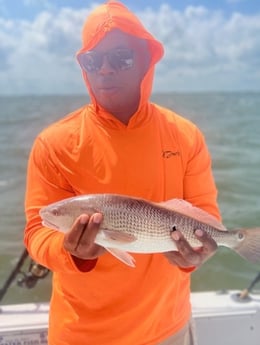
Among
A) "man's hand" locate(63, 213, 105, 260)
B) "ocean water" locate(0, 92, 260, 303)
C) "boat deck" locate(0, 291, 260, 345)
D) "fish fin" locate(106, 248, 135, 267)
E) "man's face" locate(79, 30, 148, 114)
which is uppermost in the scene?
"man's face" locate(79, 30, 148, 114)

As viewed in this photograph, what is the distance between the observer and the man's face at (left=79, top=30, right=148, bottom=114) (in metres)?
2.08

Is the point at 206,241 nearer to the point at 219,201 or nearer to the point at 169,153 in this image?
the point at 169,153

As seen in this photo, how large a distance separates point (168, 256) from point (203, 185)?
348 mm

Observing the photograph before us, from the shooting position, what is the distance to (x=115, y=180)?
204 cm

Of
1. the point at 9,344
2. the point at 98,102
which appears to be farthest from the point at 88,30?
the point at 9,344

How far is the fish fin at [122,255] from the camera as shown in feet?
6.05

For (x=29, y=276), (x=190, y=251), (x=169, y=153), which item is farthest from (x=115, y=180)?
(x=29, y=276)

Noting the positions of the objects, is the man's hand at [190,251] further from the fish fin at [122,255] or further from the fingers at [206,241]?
the fish fin at [122,255]

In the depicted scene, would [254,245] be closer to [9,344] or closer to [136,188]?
[136,188]

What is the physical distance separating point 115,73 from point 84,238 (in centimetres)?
69

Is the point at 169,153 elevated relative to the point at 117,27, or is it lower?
lower

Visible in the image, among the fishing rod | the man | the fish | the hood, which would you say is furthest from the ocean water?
the fish

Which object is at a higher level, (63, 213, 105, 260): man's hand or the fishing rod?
(63, 213, 105, 260): man's hand

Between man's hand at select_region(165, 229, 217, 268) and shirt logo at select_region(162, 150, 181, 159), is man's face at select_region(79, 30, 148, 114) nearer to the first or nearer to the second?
shirt logo at select_region(162, 150, 181, 159)
